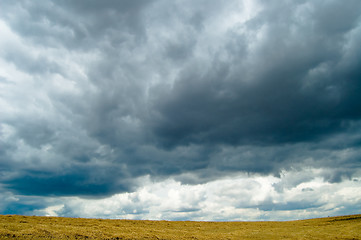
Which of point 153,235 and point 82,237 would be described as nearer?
point 82,237

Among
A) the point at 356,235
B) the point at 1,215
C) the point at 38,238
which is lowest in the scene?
the point at 356,235

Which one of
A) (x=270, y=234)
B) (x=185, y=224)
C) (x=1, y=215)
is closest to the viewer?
(x=1, y=215)

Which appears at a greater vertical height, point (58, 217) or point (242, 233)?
point (58, 217)

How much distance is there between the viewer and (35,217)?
49344 mm

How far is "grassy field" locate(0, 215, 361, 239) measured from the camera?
34.8 m

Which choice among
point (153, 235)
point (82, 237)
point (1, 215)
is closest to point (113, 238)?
point (82, 237)

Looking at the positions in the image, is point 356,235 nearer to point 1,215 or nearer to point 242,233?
point 242,233

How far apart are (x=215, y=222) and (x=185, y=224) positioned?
11694 millimetres

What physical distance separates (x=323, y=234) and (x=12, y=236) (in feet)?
192

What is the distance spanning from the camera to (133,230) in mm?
45781

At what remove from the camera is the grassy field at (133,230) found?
34.8 metres

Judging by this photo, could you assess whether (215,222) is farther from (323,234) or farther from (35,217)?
(35,217)

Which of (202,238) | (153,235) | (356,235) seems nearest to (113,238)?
(153,235)

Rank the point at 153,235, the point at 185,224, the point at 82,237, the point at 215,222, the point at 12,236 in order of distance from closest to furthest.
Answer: the point at 12,236 < the point at 82,237 < the point at 153,235 < the point at 185,224 < the point at 215,222
